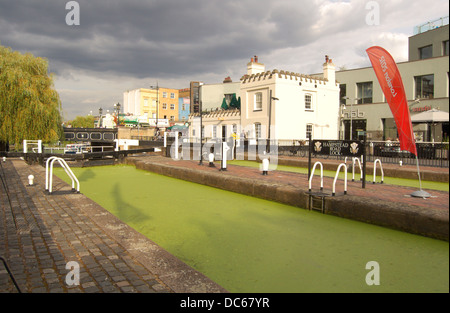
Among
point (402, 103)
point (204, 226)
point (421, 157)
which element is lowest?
point (204, 226)

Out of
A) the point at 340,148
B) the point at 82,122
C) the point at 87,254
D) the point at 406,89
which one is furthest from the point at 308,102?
the point at 82,122

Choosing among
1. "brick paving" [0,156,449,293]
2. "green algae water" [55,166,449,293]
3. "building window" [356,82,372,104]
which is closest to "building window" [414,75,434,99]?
"building window" [356,82,372,104]

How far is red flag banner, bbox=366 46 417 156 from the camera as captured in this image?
301 cm

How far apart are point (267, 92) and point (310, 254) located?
2634 cm

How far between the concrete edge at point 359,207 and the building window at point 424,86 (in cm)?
2783

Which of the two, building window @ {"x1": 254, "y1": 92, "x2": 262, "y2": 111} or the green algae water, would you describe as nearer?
the green algae water

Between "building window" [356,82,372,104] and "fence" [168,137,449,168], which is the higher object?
"building window" [356,82,372,104]

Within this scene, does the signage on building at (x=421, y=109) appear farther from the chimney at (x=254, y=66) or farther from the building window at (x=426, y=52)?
the chimney at (x=254, y=66)

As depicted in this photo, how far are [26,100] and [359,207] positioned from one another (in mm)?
26647

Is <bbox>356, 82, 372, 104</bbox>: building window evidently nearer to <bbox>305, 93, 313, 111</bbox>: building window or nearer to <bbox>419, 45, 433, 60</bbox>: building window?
<bbox>419, 45, 433, 60</bbox>: building window

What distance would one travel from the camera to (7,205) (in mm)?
7102

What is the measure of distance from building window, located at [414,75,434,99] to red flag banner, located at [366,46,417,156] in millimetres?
32149

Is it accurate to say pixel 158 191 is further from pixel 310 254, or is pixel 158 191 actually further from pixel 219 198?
pixel 310 254
